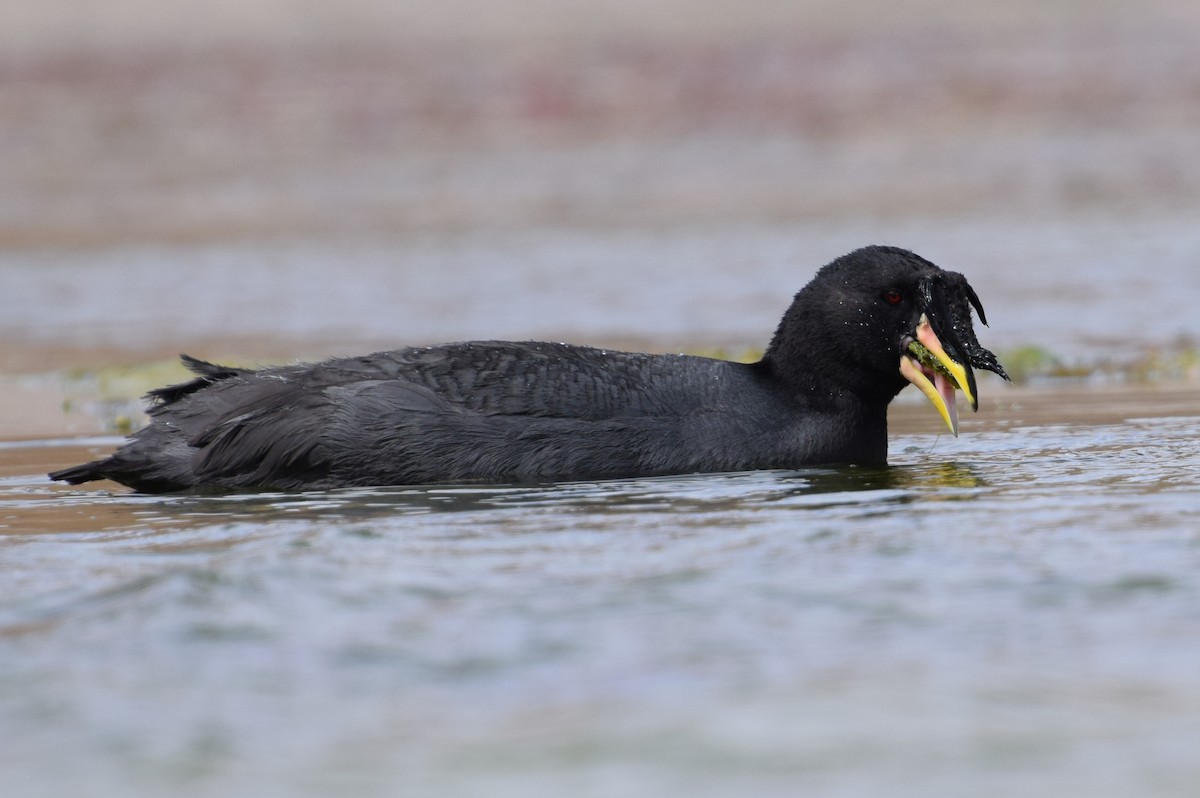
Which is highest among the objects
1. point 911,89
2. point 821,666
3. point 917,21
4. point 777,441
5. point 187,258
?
point 917,21

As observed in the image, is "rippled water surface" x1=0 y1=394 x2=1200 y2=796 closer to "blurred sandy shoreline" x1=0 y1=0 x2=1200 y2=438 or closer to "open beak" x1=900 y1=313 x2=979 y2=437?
"open beak" x1=900 y1=313 x2=979 y2=437

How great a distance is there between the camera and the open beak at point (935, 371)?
747 cm

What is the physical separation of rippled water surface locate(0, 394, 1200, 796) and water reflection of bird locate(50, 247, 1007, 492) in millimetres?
309

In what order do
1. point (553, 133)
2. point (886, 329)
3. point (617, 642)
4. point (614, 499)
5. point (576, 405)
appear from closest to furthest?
point (617, 642), point (614, 499), point (576, 405), point (886, 329), point (553, 133)

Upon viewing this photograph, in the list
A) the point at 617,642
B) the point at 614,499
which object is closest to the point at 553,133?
the point at 614,499

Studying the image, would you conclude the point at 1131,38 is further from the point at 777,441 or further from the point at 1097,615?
the point at 1097,615

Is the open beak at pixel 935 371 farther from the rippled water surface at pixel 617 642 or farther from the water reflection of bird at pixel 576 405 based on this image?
the rippled water surface at pixel 617 642

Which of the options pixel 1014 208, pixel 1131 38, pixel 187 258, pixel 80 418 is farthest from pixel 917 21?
pixel 80 418

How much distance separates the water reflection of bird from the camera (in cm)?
717

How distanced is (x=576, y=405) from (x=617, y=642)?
2532mm

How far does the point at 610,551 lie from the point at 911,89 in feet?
82.1

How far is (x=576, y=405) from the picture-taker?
7211 millimetres

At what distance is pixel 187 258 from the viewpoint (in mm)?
19391

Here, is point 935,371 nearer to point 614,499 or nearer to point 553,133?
point 614,499
